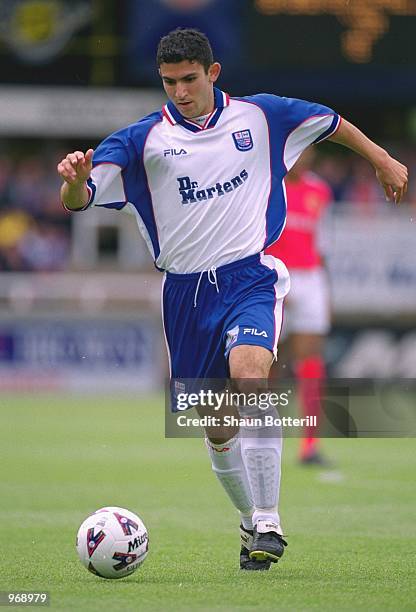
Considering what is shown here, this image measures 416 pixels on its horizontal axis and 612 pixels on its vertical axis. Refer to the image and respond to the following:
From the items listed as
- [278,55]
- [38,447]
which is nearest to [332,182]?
[278,55]

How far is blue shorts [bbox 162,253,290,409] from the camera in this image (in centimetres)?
581

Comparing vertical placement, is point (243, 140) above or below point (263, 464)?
above

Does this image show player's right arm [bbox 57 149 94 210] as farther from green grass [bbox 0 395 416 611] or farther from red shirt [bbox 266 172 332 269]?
red shirt [bbox 266 172 332 269]

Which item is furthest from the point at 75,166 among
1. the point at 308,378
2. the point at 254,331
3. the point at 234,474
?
the point at 308,378

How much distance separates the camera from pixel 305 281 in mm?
10672

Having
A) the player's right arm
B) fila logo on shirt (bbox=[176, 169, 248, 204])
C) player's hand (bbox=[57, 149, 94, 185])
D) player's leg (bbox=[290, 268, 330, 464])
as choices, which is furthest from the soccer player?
player's leg (bbox=[290, 268, 330, 464])

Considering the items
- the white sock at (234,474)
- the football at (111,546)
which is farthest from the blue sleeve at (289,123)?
the football at (111,546)

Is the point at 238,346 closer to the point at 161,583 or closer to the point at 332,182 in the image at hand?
the point at 161,583

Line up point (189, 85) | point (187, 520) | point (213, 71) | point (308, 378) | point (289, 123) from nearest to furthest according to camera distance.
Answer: point (189, 85), point (213, 71), point (289, 123), point (187, 520), point (308, 378)

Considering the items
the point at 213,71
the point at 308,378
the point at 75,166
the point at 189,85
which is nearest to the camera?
the point at 75,166

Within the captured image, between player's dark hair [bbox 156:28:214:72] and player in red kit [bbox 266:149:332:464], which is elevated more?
player's dark hair [bbox 156:28:214:72]

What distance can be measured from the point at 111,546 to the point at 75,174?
1.54m

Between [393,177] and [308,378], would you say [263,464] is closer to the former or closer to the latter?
[393,177]

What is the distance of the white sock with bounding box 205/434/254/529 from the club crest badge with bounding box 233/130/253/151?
1.33 meters
